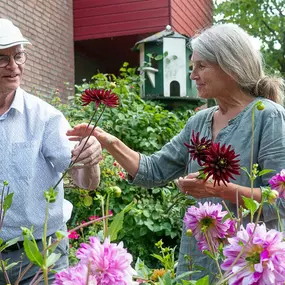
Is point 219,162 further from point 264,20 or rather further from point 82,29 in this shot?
point 264,20

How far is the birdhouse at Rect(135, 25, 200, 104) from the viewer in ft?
21.8

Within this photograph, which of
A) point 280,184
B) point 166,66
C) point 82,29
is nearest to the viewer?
point 280,184

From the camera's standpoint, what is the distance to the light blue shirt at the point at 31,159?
1.76 meters

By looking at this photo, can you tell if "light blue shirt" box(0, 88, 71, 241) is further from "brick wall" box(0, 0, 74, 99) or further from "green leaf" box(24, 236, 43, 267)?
"brick wall" box(0, 0, 74, 99)

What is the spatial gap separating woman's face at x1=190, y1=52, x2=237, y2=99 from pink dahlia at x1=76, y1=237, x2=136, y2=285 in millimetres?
1168

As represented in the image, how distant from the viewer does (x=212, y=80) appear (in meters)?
1.75

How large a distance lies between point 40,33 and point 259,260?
7.06 meters

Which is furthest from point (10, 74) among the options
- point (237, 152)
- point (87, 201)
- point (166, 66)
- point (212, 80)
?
point (166, 66)

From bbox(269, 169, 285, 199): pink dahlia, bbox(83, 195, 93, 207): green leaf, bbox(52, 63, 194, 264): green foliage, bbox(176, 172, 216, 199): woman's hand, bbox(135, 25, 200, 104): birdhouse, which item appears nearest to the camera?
bbox(269, 169, 285, 199): pink dahlia

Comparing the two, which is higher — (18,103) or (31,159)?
(18,103)

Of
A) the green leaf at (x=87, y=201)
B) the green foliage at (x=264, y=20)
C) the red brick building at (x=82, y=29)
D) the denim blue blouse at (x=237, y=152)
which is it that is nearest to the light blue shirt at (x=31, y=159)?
the denim blue blouse at (x=237, y=152)

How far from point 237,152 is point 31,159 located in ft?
2.29

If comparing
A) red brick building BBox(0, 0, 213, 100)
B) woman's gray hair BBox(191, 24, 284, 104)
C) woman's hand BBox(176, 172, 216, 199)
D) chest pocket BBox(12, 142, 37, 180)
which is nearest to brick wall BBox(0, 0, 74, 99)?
red brick building BBox(0, 0, 213, 100)

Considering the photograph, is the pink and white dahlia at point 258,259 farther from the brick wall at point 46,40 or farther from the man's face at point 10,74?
the brick wall at point 46,40
